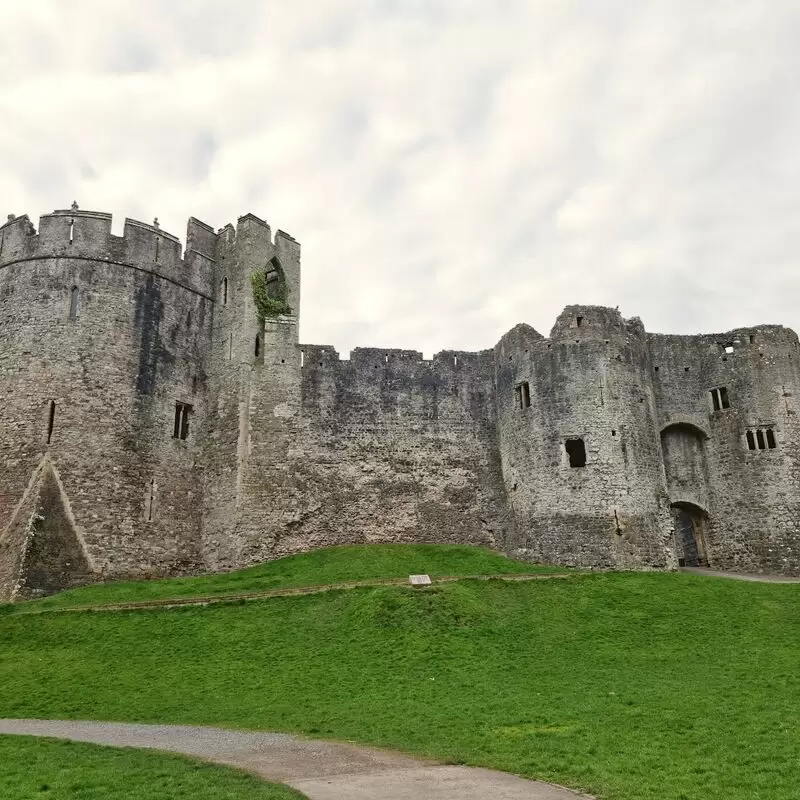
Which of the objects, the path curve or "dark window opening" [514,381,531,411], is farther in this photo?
"dark window opening" [514,381,531,411]

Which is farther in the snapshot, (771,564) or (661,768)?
(771,564)

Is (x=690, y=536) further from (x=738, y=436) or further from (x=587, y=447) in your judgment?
(x=587, y=447)

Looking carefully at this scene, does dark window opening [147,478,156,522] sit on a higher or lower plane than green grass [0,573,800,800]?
higher

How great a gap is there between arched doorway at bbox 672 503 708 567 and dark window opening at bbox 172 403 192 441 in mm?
20362

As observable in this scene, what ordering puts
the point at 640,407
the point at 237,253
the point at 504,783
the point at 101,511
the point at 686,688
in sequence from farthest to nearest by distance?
the point at 237,253 → the point at 640,407 → the point at 101,511 → the point at 686,688 → the point at 504,783

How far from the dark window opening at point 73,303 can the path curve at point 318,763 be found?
1812 centimetres

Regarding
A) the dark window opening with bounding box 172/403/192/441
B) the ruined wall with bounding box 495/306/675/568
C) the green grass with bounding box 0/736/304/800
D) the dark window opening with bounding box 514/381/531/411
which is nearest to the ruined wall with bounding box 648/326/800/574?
the ruined wall with bounding box 495/306/675/568

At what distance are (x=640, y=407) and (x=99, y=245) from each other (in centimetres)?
2278

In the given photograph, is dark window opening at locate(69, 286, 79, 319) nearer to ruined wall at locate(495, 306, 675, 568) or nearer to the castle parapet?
ruined wall at locate(495, 306, 675, 568)

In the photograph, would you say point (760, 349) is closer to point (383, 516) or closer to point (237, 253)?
point (383, 516)

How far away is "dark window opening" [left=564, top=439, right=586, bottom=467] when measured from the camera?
→ 96.0ft

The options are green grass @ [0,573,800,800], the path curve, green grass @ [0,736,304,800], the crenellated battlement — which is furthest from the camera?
the crenellated battlement

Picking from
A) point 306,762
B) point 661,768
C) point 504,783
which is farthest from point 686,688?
point 306,762

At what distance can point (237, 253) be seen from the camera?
3347 cm
